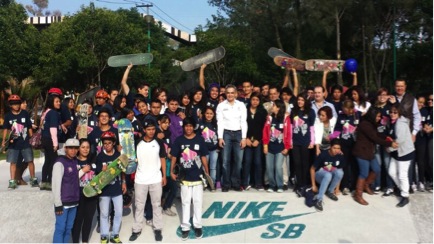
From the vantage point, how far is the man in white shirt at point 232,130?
254 inches

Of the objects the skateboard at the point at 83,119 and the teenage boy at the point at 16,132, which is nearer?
the skateboard at the point at 83,119

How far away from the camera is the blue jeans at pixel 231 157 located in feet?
21.4

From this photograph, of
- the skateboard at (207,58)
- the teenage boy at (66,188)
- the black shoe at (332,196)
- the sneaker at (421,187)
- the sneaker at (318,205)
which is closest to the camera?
the teenage boy at (66,188)

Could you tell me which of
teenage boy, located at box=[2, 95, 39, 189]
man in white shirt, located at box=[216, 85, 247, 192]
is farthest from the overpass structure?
man in white shirt, located at box=[216, 85, 247, 192]

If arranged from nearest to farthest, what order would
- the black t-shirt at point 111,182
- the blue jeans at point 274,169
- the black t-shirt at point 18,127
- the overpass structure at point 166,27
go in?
the black t-shirt at point 111,182
the blue jeans at point 274,169
the black t-shirt at point 18,127
the overpass structure at point 166,27

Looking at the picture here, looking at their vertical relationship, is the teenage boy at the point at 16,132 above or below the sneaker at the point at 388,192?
above

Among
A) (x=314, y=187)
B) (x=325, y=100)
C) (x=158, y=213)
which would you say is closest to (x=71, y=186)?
(x=158, y=213)

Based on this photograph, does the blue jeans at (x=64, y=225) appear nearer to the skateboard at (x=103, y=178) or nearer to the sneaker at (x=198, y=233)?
the skateboard at (x=103, y=178)

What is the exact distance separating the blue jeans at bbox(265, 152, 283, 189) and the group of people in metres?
0.02

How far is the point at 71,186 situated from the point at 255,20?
22.5 meters

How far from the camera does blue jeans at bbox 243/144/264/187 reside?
6656mm

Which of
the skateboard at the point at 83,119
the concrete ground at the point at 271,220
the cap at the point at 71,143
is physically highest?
the skateboard at the point at 83,119

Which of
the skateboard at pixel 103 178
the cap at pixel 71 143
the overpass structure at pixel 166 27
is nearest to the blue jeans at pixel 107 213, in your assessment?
the skateboard at pixel 103 178

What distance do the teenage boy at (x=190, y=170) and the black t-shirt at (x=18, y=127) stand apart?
2890 millimetres
